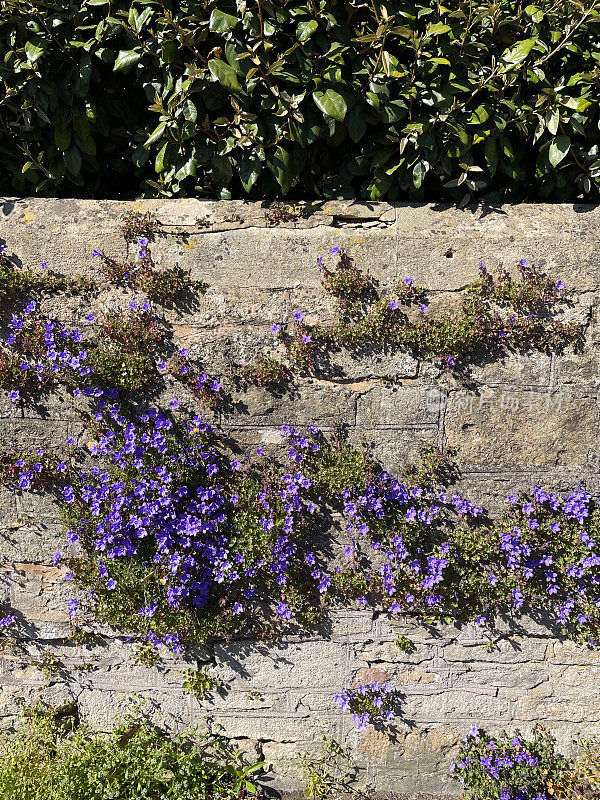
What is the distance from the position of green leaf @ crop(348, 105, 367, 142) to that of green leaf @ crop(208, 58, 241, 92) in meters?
0.62

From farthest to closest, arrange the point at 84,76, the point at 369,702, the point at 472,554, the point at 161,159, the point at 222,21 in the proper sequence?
the point at 369,702 < the point at 472,554 < the point at 161,159 < the point at 84,76 < the point at 222,21

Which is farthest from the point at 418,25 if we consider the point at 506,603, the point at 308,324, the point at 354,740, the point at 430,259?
the point at 354,740

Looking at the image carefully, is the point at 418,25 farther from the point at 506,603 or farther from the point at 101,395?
the point at 506,603

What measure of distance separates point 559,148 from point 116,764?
4.23 metres

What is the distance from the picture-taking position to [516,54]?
2.76 m

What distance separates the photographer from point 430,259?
3008mm

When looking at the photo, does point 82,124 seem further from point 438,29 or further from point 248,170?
point 438,29

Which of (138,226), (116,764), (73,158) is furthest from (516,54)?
(116,764)

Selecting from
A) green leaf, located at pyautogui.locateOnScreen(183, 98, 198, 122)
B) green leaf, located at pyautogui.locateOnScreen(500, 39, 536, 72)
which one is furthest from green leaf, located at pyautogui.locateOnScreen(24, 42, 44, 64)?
green leaf, located at pyautogui.locateOnScreen(500, 39, 536, 72)

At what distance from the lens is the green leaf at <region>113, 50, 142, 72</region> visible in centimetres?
281

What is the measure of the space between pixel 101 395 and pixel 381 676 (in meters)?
2.35

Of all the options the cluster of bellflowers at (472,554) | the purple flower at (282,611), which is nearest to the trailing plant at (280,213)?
the cluster of bellflowers at (472,554)

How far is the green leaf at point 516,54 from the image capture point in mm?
2732

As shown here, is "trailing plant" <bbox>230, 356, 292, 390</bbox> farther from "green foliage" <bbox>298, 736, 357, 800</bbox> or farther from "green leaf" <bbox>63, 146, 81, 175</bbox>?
"green foliage" <bbox>298, 736, 357, 800</bbox>
